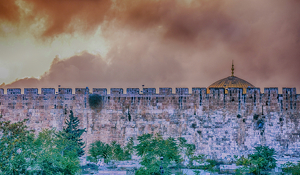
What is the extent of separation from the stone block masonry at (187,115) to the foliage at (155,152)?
4.12ft

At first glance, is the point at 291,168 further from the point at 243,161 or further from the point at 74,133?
the point at 74,133

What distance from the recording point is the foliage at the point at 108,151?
2233 cm

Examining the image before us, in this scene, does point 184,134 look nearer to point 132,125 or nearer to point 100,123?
point 132,125

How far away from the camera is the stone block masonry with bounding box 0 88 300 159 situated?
2308cm

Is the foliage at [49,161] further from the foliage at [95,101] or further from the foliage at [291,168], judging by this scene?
the foliage at [291,168]

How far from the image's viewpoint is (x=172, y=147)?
842 inches

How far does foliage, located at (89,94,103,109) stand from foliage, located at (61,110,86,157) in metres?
1.69

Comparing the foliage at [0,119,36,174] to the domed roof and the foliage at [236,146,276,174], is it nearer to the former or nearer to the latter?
the foliage at [236,146,276,174]

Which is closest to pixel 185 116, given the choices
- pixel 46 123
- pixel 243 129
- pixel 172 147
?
pixel 172 147

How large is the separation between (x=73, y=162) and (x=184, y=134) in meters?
9.28

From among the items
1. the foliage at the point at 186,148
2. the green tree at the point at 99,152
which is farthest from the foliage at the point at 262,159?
the green tree at the point at 99,152

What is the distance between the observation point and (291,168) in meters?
20.7

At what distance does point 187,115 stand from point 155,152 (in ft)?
15.6

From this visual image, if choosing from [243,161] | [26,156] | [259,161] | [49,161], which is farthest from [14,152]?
[259,161]
